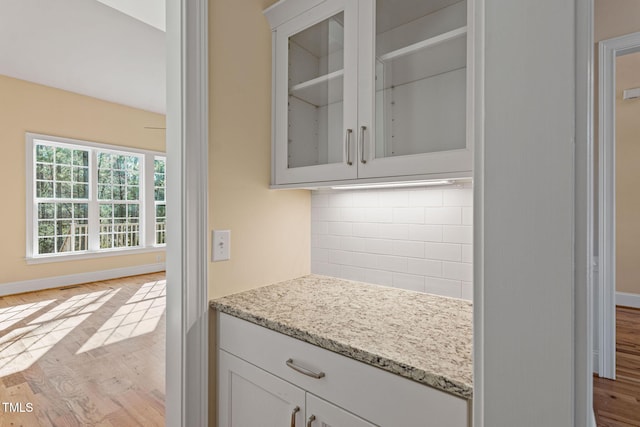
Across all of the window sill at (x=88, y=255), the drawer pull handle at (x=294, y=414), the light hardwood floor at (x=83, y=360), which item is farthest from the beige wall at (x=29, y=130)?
the drawer pull handle at (x=294, y=414)

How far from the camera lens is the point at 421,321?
3.46ft

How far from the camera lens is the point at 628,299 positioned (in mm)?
3840

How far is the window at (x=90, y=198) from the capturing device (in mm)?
4656

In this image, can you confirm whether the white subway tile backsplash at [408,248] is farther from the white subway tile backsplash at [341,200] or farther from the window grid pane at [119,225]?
the window grid pane at [119,225]

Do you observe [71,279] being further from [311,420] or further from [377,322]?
[377,322]

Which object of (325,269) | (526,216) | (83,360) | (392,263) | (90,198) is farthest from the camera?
(90,198)

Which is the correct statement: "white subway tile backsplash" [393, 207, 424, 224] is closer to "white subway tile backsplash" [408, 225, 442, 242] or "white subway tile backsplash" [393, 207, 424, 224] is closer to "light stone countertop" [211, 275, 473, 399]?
"white subway tile backsplash" [408, 225, 442, 242]

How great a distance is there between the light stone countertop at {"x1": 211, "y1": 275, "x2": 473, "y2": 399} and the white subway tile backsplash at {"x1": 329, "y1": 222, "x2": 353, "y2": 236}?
0.24m

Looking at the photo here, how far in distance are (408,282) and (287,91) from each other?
997 millimetres

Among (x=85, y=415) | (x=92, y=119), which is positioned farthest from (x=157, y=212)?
(x=85, y=415)

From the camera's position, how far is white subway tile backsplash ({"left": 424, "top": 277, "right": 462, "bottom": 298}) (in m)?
1.27

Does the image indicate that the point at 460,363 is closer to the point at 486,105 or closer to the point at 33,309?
the point at 486,105

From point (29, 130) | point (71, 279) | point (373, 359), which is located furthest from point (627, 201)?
point (29, 130)

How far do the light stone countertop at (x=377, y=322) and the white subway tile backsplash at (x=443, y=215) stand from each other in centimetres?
31
